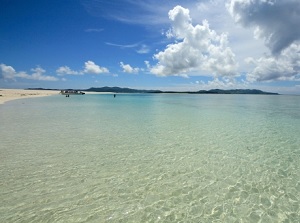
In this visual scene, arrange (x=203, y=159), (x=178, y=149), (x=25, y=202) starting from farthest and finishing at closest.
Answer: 1. (x=178, y=149)
2. (x=203, y=159)
3. (x=25, y=202)

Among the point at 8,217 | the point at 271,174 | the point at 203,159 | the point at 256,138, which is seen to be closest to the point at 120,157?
the point at 203,159

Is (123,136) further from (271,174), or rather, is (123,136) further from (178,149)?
(271,174)

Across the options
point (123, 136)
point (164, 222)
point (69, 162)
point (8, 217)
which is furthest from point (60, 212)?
point (123, 136)

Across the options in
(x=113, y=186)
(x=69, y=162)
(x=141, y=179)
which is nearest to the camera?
(x=113, y=186)

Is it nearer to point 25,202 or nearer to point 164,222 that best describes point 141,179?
→ point 164,222

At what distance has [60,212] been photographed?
19.8 feet

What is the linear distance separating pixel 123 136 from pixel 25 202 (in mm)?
9333

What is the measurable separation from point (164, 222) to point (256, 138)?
12.1 m

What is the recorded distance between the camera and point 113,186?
7.67m

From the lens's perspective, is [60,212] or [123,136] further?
[123,136]

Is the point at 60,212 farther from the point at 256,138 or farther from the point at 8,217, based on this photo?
the point at 256,138

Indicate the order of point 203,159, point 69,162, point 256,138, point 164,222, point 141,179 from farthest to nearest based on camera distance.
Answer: point 256,138 < point 203,159 < point 69,162 < point 141,179 < point 164,222

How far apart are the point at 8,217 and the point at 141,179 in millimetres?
4296

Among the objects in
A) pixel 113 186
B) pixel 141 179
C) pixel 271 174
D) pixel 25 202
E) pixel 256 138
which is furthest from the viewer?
pixel 256 138
